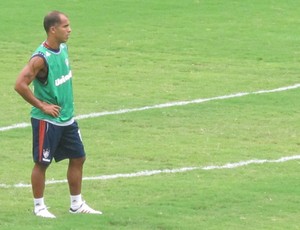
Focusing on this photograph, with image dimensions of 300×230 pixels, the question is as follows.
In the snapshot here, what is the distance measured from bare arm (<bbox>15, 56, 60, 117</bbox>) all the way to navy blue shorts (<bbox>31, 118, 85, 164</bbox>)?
0.22m

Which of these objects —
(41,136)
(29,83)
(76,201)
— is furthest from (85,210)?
(29,83)

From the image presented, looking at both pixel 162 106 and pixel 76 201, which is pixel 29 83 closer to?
pixel 76 201

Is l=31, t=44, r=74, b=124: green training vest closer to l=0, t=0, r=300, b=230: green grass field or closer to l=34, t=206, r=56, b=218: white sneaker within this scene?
l=34, t=206, r=56, b=218: white sneaker

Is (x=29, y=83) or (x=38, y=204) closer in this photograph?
(x=29, y=83)

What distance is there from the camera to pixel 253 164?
13539 mm

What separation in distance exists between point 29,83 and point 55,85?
0.84 feet

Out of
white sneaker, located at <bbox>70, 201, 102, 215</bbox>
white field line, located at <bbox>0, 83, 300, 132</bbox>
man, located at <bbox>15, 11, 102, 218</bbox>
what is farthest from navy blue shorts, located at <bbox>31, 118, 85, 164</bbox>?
white field line, located at <bbox>0, 83, 300, 132</bbox>

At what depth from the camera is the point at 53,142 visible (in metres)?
11.0

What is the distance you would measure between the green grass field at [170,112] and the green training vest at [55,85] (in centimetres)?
95

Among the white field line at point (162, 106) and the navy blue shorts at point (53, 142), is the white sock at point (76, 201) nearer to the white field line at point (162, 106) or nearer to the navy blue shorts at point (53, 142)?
the navy blue shorts at point (53, 142)

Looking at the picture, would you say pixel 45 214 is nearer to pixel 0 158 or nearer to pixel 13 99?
pixel 0 158

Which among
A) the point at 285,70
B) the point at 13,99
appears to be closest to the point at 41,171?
Result: the point at 13,99

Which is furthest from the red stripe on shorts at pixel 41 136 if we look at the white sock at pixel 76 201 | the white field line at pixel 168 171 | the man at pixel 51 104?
the white field line at pixel 168 171

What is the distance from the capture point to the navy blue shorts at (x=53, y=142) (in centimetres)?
1095
